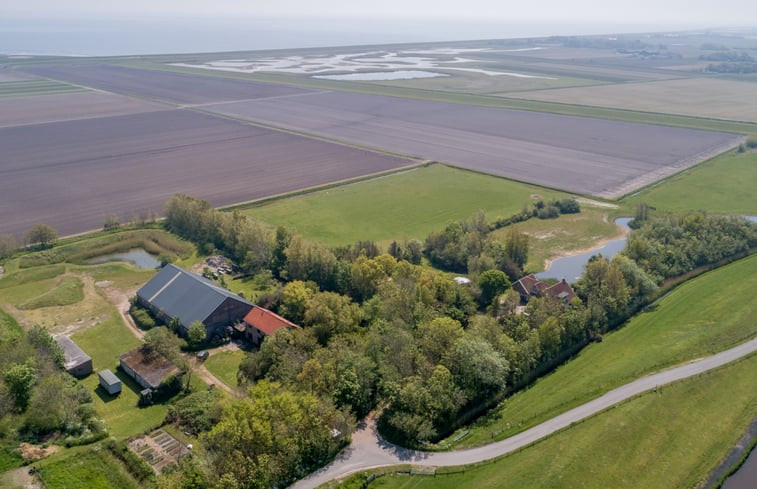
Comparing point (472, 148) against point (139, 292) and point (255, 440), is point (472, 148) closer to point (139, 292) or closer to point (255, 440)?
point (139, 292)

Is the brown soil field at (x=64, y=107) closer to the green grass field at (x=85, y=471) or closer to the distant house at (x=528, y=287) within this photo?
the distant house at (x=528, y=287)

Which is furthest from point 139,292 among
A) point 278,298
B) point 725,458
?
point 725,458

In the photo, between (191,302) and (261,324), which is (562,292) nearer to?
(261,324)

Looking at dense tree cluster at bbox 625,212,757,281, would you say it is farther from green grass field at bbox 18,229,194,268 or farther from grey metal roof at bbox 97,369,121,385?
green grass field at bbox 18,229,194,268

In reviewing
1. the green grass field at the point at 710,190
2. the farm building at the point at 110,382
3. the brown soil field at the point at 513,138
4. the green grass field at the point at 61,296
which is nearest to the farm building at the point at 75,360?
the farm building at the point at 110,382

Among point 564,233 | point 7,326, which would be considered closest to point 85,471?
point 7,326

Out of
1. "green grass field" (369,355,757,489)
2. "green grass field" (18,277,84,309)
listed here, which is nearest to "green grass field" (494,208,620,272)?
"green grass field" (369,355,757,489)
